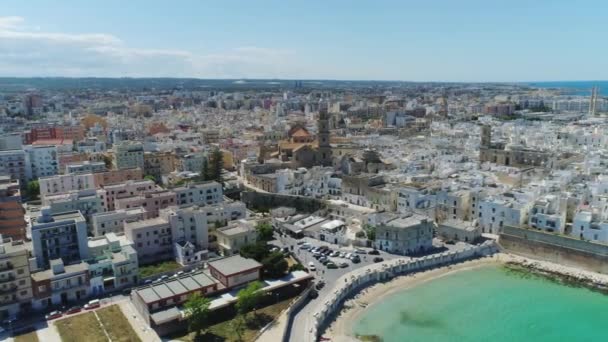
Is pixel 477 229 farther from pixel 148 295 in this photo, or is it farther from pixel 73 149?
pixel 73 149

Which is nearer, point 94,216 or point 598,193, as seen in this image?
point 94,216

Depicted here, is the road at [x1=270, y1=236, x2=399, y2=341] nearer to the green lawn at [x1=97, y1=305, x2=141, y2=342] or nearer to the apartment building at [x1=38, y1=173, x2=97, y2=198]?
the green lawn at [x1=97, y1=305, x2=141, y2=342]

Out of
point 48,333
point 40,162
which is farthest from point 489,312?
point 40,162

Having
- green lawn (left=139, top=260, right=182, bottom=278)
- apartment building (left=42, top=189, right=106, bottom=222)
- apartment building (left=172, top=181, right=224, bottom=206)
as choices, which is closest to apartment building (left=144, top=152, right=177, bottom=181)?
apartment building (left=172, top=181, right=224, bottom=206)

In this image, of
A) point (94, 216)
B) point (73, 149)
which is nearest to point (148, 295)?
point (94, 216)

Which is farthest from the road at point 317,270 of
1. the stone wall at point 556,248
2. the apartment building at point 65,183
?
the apartment building at point 65,183

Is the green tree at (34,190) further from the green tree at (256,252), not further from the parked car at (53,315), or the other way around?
the green tree at (256,252)

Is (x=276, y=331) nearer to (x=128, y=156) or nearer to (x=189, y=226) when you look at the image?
(x=189, y=226)
